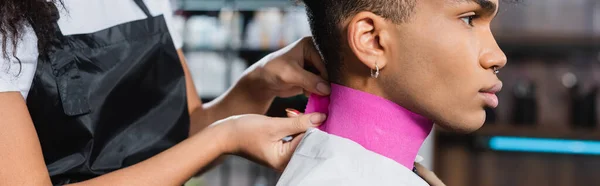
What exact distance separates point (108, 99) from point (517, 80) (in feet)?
9.71

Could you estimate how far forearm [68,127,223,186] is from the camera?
A: 50.4 inches

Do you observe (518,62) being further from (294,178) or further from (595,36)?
(294,178)

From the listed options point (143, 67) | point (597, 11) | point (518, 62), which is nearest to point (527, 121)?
point (518, 62)

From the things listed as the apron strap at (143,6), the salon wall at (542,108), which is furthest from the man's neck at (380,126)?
the salon wall at (542,108)

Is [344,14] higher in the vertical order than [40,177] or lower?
higher

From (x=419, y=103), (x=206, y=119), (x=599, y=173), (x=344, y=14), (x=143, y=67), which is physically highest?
(x=344, y=14)

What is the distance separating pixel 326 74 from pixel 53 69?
Result: 0.48 metres

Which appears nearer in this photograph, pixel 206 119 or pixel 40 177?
pixel 40 177

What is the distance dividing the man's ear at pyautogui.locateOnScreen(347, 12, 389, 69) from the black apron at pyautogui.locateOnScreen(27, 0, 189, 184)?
0.45m

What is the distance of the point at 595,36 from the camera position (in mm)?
3760

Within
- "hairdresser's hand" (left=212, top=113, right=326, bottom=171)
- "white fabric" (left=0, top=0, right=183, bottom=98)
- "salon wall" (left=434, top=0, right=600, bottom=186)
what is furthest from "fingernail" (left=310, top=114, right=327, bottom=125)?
"salon wall" (left=434, top=0, right=600, bottom=186)

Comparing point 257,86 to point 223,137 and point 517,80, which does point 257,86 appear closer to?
point 223,137

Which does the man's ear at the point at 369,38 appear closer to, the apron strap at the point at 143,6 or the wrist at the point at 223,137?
the wrist at the point at 223,137

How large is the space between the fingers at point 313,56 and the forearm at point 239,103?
0.52ft
